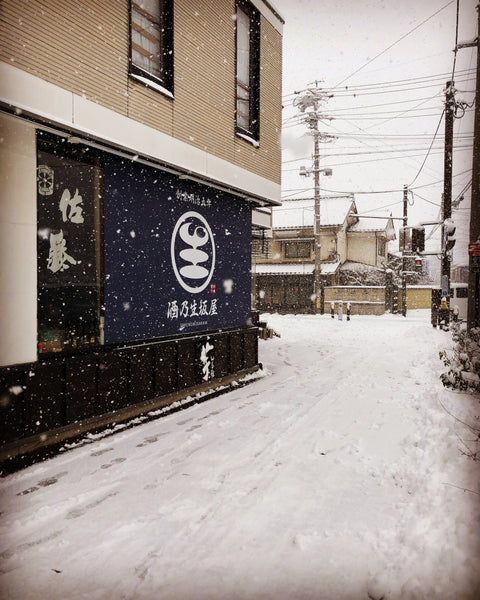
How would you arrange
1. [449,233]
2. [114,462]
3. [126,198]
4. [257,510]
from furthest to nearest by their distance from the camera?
[449,233]
[126,198]
[114,462]
[257,510]

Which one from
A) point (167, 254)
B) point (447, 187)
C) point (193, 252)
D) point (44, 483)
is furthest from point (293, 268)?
point (44, 483)

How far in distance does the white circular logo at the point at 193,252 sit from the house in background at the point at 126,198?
0.04 meters

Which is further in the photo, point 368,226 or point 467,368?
point 368,226

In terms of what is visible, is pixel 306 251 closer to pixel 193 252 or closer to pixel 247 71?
pixel 247 71

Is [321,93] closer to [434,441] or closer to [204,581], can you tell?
[434,441]

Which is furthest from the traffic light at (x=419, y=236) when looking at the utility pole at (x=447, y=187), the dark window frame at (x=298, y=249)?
the dark window frame at (x=298, y=249)

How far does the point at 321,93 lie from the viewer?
28.3 metres

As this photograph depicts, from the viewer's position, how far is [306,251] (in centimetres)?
3516

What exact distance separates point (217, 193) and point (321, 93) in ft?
78.8

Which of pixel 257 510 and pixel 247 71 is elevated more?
pixel 247 71

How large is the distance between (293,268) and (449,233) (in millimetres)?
17788

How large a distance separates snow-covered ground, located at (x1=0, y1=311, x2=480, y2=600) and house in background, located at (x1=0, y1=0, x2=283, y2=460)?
3.44ft

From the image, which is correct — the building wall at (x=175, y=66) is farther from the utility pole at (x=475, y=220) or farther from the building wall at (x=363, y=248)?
the building wall at (x=363, y=248)

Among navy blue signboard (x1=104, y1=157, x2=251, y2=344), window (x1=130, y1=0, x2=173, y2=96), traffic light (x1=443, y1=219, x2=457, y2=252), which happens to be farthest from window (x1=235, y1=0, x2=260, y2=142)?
traffic light (x1=443, y1=219, x2=457, y2=252)
